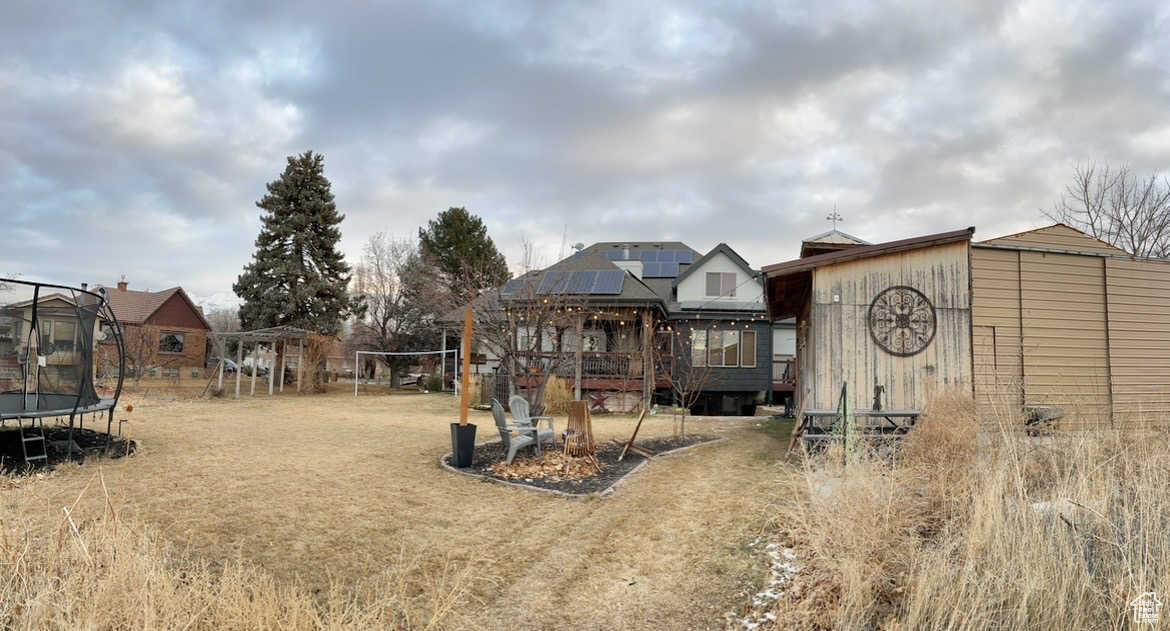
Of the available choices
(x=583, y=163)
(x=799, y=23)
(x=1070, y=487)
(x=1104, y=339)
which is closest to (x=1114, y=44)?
(x=1104, y=339)

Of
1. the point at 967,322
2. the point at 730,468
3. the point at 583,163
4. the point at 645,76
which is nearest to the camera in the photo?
the point at 730,468

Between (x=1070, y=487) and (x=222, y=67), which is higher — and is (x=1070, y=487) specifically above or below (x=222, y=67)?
below

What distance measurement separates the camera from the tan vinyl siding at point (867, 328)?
8.88 m

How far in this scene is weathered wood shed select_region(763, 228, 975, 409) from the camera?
29.1ft

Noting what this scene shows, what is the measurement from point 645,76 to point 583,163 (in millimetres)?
4612

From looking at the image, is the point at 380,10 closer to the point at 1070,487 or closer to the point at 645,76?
the point at 645,76

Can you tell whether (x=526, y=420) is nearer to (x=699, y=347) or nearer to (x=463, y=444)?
(x=463, y=444)

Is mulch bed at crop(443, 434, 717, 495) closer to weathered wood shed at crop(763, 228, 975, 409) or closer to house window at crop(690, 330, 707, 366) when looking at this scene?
weathered wood shed at crop(763, 228, 975, 409)

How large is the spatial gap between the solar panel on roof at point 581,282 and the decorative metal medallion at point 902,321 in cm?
820

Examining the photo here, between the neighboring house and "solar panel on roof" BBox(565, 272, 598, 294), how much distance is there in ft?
0.11

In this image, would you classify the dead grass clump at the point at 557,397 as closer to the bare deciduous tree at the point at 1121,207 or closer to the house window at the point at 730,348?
the house window at the point at 730,348

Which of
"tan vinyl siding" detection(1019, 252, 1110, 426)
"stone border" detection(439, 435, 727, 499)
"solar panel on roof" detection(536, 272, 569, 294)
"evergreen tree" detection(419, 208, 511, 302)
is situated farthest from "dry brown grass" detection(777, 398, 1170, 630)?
"evergreen tree" detection(419, 208, 511, 302)

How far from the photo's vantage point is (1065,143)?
58.1 feet

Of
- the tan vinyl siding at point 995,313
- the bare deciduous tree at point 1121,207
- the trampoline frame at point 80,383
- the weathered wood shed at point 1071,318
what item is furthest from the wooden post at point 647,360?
the bare deciduous tree at point 1121,207
